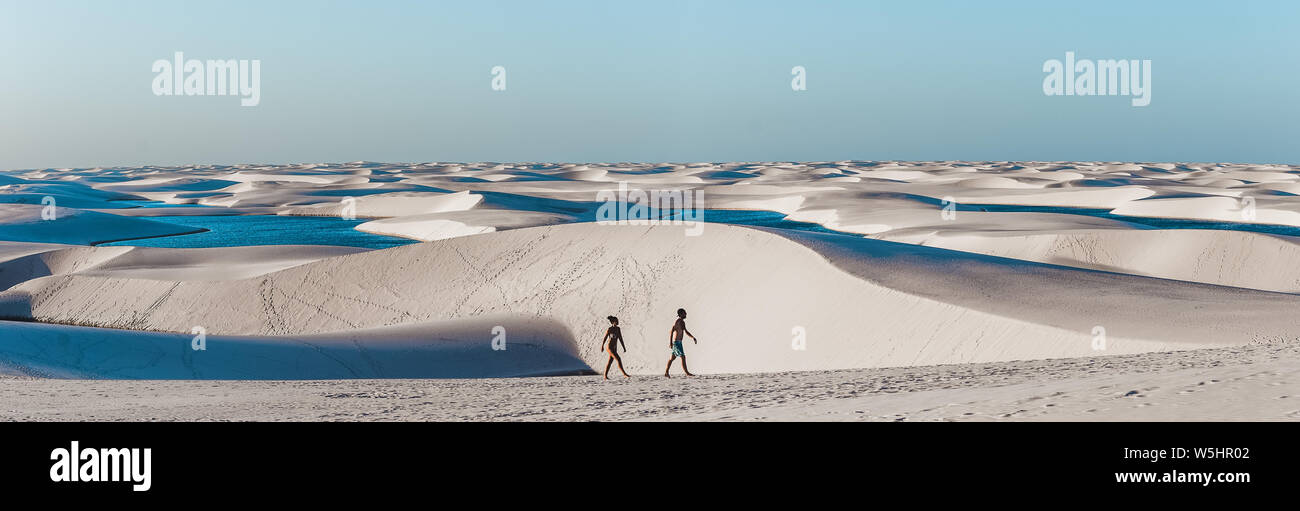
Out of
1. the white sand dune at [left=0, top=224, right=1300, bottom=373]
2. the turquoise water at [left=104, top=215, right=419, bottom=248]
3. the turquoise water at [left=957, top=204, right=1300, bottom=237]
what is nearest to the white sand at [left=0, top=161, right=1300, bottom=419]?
the white sand dune at [left=0, top=224, right=1300, bottom=373]

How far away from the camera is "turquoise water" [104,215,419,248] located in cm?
4491

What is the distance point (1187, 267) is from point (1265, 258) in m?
1.82

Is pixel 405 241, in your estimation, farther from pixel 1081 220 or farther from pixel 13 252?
pixel 1081 220

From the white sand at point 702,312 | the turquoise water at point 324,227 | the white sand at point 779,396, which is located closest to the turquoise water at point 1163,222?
the turquoise water at point 324,227

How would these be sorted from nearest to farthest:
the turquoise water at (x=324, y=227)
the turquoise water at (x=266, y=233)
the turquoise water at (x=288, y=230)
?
1. the turquoise water at (x=324, y=227)
2. the turquoise water at (x=266, y=233)
3. the turquoise water at (x=288, y=230)

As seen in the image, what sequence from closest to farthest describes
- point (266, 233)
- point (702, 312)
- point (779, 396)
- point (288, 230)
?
point (779, 396), point (702, 312), point (266, 233), point (288, 230)

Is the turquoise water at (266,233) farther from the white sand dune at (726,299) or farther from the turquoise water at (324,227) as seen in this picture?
the white sand dune at (726,299)

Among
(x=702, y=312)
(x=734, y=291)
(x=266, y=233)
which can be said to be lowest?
(x=702, y=312)

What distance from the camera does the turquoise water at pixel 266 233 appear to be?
4491 centimetres

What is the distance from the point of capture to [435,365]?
1655cm

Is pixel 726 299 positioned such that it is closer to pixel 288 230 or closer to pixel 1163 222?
pixel 1163 222

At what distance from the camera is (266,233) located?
50.5m

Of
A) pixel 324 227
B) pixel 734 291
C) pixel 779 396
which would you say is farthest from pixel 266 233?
pixel 779 396

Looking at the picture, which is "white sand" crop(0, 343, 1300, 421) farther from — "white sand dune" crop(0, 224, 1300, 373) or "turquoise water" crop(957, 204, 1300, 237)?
"turquoise water" crop(957, 204, 1300, 237)
